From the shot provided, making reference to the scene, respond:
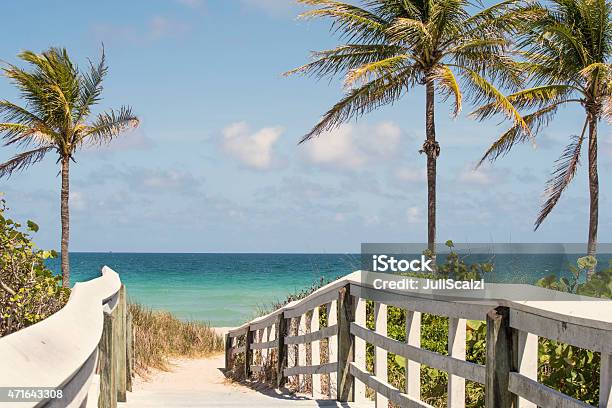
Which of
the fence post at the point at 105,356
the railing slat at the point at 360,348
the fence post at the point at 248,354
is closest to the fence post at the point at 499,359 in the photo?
the fence post at the point at 105,356

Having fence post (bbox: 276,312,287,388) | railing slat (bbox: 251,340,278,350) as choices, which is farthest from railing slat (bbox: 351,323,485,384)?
railing slat (bbox: 251,340,278,350)

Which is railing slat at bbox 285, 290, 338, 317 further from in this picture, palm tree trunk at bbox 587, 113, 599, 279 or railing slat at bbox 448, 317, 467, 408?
palm tree trunk at bbox 587, 113, 599, 279

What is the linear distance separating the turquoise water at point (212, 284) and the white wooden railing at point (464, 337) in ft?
108

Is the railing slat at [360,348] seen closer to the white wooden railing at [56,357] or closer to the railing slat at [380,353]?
the railing slat at [380,353]

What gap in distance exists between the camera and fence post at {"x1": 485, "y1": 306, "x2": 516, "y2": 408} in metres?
3.81

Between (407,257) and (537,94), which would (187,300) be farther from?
(407,257)

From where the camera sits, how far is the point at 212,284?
6719 cm

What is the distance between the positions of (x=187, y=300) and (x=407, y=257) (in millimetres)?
45892

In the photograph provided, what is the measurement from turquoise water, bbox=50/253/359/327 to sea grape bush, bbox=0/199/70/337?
33.9m

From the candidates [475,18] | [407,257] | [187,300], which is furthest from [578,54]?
[187,300]

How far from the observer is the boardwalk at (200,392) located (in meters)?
7.49

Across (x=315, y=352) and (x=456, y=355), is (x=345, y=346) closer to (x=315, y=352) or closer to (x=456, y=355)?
(x=315, y=352)

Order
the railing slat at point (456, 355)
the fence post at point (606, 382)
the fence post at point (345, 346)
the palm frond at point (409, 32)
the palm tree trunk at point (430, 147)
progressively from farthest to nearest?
the palm tree trunk at point (430, 147)
the palm frond at point (409, 32)
the fence post at point (345, 346)
the railing slat at point (456, 355)
the fence post at point (606, 382)

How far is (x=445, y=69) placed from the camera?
2016cm
